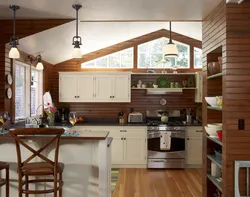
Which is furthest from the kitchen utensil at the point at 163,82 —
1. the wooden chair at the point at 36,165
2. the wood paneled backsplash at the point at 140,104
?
the wooden chair at the point at 36,165

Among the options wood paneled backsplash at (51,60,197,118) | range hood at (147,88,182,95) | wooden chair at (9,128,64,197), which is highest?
range hood at (147,88,182,95)

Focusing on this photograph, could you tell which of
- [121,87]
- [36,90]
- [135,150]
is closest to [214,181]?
[135,150]

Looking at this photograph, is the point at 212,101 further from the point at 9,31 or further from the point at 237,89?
the point at 9,31

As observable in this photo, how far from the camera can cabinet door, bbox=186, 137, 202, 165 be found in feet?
21.1

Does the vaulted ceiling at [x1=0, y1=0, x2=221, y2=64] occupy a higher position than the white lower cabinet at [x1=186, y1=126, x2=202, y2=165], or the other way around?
the vaulted ceiling at [x1=0, y1=0, x2=221, y2=64]

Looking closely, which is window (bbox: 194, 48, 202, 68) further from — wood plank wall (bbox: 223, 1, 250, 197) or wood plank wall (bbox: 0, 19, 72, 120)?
wood plank wall (bbox: 223, 1, 250, 197)

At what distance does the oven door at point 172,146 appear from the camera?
6336 mm

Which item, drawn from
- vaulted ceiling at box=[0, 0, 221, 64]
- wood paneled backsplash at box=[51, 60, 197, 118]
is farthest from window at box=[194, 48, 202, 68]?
vaulted ceiling at box=[0, 0, 221, 64]

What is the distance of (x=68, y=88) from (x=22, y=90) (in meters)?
1.37

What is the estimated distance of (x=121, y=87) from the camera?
22.5 ft

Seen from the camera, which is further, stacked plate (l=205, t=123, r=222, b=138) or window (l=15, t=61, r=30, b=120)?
window (l=15, t=61, r=30, b=120)

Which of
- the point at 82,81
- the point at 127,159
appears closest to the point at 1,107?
the point at 82,81

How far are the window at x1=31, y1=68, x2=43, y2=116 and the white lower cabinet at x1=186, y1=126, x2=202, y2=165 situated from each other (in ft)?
10.8

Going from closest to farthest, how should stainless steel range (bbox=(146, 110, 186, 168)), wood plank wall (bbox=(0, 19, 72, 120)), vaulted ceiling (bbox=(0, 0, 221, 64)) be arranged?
vaulted ceiling (bbox=(0, 0, 221, 64)) < wood plank wall (bbox=(0, 19, 72, 120)) < stainless steel range (bbox=(146, 110, 186, 168))
